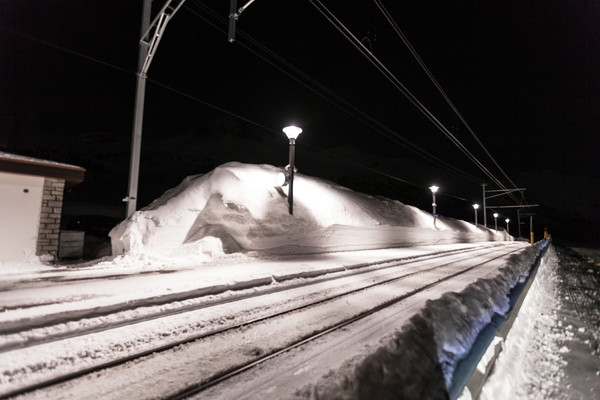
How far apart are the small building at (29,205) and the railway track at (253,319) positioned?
21.9ft

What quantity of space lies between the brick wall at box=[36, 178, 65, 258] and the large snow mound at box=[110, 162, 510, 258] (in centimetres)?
143

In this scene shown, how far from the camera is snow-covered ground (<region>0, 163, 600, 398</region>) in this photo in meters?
2.44

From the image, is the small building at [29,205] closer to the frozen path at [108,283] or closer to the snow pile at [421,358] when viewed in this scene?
the frozen path at [108,283]

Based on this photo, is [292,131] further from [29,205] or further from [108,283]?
[29,205]

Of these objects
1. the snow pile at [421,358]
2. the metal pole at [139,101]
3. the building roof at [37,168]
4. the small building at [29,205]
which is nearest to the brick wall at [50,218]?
the small building at [29,205]

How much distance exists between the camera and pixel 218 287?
443 cm

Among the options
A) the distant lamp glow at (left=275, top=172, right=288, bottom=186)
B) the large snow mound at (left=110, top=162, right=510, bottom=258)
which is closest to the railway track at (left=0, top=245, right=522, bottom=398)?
the large snow mound at (left=110, top=162, right=510, bottom=258)

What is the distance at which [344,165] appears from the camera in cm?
6962

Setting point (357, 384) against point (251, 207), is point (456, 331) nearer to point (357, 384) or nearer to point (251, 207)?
point (357, 384)

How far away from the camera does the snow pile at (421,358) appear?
1.49 meters

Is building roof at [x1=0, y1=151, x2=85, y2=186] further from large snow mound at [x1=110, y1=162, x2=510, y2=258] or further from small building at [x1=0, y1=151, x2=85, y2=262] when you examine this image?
large snow mound at [x1=110, y1=162, x2=510, y2=258]

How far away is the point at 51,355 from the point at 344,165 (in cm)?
6966

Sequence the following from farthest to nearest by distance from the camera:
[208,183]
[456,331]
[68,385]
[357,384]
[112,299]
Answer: [208,183], [112,299], [456,331], [68,385], [357,384]

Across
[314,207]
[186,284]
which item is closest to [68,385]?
[186,284]
